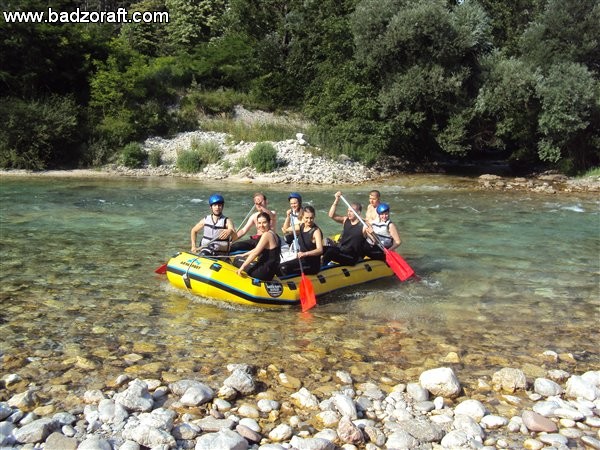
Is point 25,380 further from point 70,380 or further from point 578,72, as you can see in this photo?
point 578,72

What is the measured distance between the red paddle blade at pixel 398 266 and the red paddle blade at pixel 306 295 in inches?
66.5

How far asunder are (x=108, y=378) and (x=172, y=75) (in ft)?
82.9

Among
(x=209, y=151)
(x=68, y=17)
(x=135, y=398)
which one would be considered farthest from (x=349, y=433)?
(x=68, y=17)

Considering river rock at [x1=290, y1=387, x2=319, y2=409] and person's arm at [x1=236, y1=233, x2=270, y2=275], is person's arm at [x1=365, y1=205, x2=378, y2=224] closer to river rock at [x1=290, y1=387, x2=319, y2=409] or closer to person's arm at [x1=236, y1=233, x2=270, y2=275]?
person's arm at [x1=236, y1=233, x2=270, y2=275]

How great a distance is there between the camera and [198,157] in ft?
74.7

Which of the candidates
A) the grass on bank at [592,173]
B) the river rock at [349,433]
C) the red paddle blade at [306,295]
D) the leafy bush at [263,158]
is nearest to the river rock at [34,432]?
the river rock at [349,433]

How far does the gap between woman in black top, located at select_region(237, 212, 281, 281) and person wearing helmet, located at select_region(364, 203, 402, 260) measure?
196 centimetres

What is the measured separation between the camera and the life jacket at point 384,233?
9.34 m

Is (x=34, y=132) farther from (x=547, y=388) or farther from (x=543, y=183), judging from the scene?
(x=547, y=388)

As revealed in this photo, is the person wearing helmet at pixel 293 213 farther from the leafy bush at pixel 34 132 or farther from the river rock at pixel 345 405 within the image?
the leafy bush at pixel 34 132

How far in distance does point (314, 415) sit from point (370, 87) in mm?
19836

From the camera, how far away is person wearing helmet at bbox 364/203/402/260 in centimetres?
898

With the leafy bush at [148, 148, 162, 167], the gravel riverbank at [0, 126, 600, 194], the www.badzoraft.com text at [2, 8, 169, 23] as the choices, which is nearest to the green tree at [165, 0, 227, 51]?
the www.badzoraft.com text at [2, 8, 169, 23]

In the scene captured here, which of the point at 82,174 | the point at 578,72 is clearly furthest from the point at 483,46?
the point at 82,174
